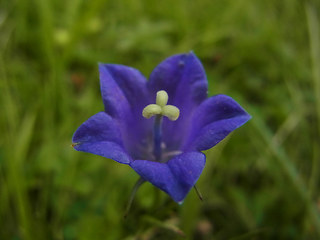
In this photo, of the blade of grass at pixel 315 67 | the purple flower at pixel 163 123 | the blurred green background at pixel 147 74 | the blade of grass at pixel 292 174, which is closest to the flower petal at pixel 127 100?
the purple flower at pixel 163 123

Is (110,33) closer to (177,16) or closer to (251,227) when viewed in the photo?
(177,16)

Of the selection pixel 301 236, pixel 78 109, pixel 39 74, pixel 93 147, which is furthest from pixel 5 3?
pixel 301 236

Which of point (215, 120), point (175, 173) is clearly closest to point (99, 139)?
point (175, 173)

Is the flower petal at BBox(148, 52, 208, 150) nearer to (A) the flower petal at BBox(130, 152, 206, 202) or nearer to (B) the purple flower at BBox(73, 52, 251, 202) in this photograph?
(B) the purple flower at BBox(73, 52, 251, 202)

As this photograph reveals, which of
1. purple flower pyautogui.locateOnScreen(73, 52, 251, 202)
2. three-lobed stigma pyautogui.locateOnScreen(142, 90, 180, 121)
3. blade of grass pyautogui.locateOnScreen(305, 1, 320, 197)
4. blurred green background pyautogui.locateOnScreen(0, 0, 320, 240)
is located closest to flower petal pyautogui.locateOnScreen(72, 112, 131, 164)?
purple flower pyautogui.locateOnScreen(73, 52, 251, 202)

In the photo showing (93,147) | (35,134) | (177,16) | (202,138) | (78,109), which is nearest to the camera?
(93,147)

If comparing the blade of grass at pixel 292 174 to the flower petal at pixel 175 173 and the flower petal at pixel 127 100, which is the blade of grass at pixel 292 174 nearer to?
the flower petal at pixel 127 100
